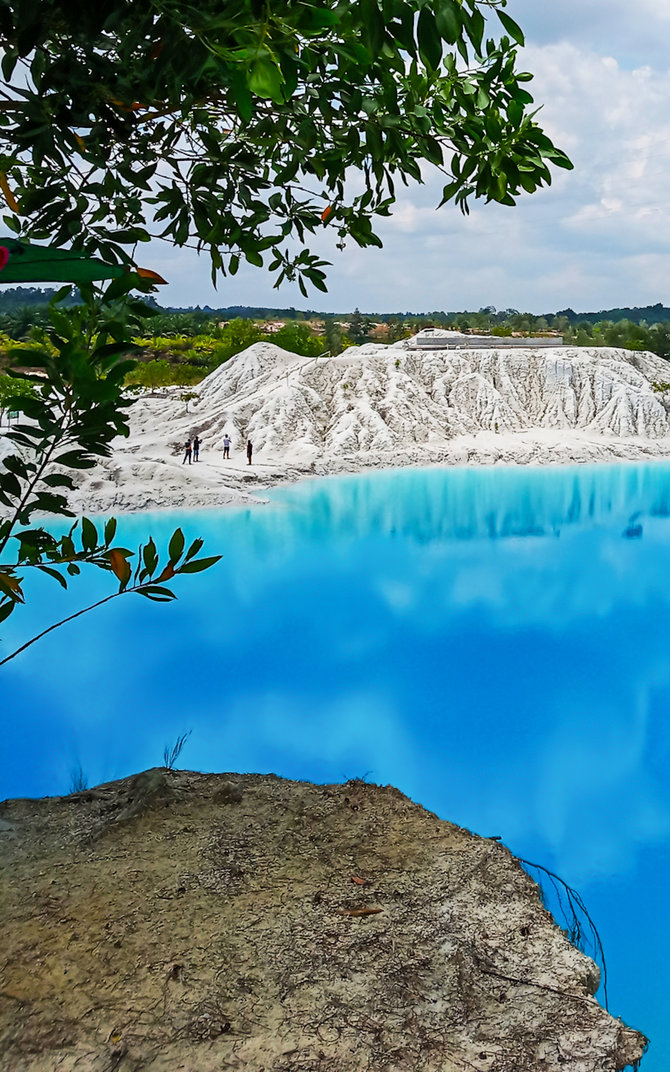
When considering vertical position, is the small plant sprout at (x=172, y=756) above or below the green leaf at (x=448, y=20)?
below

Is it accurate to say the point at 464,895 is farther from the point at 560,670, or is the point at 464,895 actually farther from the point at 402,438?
the point at 402,438

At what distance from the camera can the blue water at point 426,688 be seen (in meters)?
5.89

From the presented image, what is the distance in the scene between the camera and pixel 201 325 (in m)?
49.0

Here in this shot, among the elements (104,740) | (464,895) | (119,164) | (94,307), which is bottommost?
(104,740)

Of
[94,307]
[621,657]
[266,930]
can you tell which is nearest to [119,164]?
[94,307]

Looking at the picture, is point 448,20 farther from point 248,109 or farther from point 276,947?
point 276,947

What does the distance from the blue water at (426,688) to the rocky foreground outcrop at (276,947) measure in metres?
1.18

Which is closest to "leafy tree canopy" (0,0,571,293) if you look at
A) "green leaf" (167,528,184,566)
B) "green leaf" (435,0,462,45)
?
"green leaf" (435,0,462,45)

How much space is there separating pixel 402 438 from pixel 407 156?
85.9 feet

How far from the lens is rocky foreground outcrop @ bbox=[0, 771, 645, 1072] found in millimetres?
2877

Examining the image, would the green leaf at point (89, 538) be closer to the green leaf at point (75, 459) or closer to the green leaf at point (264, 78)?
the green leaf at point (75, 459)

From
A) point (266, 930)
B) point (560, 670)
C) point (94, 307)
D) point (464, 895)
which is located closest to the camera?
point (94, 307)

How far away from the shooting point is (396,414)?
30141 millimetres

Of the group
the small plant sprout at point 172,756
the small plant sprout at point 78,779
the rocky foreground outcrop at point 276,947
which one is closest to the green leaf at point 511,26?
the rocky foreground outcrop at point 276,947
